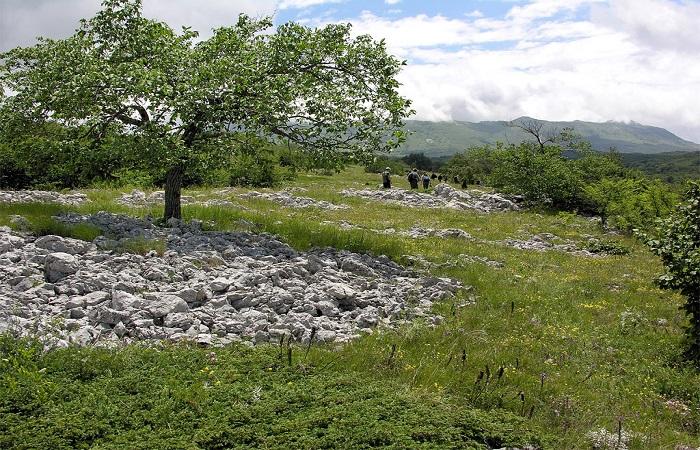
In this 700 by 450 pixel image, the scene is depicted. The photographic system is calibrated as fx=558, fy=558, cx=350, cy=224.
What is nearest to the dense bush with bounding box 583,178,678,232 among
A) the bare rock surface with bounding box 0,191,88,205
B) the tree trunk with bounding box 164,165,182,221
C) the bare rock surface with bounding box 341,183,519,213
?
the bare rock surface with bounding box 341,183,519,213

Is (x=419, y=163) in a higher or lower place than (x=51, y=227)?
higher

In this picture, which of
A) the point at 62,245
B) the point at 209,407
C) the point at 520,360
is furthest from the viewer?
the point at 62,245

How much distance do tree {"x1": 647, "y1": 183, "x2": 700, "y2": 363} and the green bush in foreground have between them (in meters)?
6.68

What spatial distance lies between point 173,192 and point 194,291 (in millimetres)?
7766

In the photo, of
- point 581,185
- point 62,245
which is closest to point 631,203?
point 581,185

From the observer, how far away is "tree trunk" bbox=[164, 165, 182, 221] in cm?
1814

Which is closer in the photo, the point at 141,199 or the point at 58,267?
the point at 58,267

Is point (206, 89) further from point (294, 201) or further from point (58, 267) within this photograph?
point (294, 201)

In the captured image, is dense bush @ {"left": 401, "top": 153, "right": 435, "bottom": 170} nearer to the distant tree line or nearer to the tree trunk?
the distant tree line

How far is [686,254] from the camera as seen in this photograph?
40.1 feet

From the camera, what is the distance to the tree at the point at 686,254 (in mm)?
11930

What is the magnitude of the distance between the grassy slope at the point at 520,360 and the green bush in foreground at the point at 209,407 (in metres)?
0.05

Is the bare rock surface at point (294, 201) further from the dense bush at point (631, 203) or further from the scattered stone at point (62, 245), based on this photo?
the scattered stone at point (62, 245)

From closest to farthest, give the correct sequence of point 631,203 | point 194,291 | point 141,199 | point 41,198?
1. point 194,291
2. point 41,198
3. point 141,199
4. point 631,203
